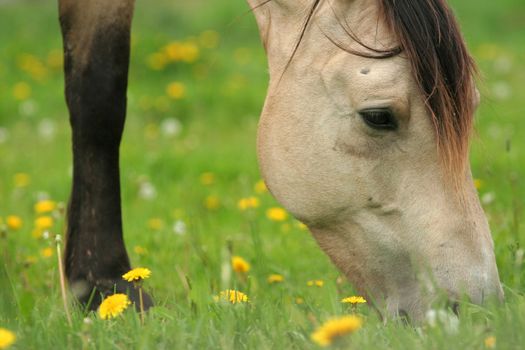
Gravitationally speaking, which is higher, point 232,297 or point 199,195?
point 232,297

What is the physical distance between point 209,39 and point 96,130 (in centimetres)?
678

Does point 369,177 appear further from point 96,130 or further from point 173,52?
point 173,52

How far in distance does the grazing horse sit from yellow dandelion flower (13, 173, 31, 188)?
260 centimetres

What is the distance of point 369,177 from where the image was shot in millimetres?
2834

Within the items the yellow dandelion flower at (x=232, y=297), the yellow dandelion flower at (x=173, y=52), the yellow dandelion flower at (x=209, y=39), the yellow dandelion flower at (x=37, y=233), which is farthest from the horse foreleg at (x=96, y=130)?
the yellow dandelion flower at (x=209, y=39)

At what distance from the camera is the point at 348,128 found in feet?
9.38

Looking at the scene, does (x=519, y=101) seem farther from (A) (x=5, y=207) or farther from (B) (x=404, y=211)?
(B) (x=404, y=211)

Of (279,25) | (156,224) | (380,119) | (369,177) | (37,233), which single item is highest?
(279,25)

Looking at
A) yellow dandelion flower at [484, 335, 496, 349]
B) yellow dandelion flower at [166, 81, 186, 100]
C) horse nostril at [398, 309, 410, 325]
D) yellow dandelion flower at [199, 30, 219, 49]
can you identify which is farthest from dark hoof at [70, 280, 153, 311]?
yellow dandelion flower at [199, 30, 219, 49]

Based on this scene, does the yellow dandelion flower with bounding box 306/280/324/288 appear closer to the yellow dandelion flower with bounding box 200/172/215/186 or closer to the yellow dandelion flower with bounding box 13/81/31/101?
the yellow dandelion flower with bounding box 200/172/215/186

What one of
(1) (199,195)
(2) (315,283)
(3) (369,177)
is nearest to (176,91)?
(1) (199,195)

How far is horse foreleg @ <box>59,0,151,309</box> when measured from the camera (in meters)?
3.29

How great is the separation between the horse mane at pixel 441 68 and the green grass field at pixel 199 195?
0.21 m

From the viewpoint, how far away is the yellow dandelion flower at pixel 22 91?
7.88 meters
